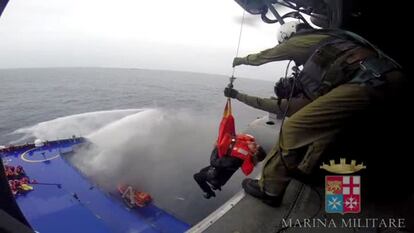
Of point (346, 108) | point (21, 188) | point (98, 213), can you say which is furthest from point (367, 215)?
point (21, 188)

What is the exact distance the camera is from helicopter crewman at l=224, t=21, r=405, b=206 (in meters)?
2.29

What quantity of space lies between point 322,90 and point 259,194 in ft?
4.60

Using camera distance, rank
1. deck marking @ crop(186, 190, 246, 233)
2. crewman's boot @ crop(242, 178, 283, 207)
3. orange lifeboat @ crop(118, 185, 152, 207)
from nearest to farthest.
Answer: deck marking @ crop(186, 190, 246, 233) < crewman's boot @ crop(242, 178, 283, 207) < orange lifeboat @ crop(118, 185, 152, 207)

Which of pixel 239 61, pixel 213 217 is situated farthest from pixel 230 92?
pixel 213 217

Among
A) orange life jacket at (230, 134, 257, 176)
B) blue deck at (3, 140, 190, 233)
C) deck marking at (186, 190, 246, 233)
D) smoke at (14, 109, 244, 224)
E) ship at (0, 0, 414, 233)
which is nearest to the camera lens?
ship at (0, 0, 414, 233)

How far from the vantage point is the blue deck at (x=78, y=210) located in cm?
913

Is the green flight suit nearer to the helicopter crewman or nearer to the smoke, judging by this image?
the helicopter crewman

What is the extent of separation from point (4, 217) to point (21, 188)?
12.5 metres

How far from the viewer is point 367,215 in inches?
118

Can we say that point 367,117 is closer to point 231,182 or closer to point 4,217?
point 4,217

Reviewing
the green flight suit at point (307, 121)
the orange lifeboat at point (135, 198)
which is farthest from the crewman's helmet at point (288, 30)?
the orange lifeboat at point (135, 198)

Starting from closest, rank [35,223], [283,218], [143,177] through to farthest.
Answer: [283,218] → [35,223] → [143,177]

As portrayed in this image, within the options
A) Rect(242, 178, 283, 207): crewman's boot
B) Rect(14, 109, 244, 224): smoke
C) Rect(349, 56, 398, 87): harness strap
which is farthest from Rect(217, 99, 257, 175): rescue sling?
Rect(14, 109, 244, 224): smoke

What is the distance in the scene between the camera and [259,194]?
314 cm
